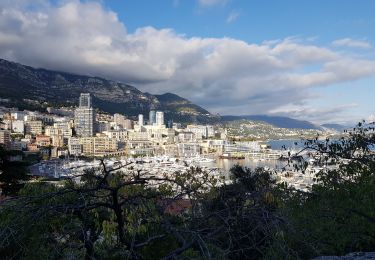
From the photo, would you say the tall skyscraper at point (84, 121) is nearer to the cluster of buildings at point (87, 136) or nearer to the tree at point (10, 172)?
the cluster of buildings at point (87, 136)

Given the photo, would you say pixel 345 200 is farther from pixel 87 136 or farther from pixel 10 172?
pixel 87 136

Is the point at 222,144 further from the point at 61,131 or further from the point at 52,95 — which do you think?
the point at 52,95

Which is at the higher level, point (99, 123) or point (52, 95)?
point (52, 95)

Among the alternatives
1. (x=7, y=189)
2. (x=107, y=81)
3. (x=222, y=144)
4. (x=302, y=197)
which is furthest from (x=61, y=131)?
(x=302, y=197)

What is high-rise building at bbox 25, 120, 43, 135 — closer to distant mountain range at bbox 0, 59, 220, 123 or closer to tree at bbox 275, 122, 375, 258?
distant mountain range at bbox 0, 59, 220, 123

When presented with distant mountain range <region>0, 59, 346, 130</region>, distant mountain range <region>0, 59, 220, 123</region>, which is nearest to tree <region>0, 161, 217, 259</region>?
distant mountain range <region>0, 59, 346, 130</region>

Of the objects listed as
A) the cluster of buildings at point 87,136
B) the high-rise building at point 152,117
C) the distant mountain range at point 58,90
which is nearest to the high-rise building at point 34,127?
the cluster of buildings at point 87,136
